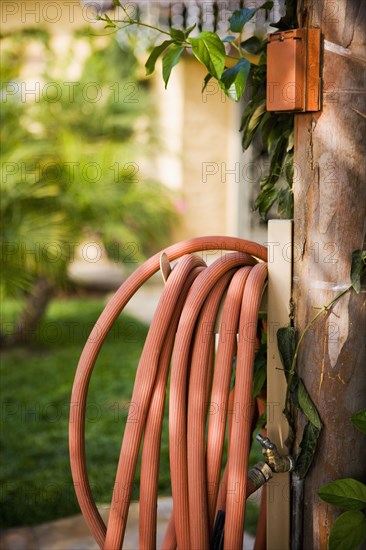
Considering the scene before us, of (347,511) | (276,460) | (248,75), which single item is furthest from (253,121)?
(347,511)

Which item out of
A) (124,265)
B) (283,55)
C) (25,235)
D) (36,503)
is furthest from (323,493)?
(124,265)

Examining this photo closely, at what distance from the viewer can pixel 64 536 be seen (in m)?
2.29

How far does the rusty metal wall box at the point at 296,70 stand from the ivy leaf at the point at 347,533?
0.84m

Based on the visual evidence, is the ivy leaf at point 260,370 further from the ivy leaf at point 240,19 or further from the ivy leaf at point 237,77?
the ivy leaf at point 240,19

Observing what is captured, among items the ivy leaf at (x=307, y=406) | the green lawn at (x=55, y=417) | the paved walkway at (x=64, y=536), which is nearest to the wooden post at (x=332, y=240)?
the ivy leaf at (x=307, y=406)

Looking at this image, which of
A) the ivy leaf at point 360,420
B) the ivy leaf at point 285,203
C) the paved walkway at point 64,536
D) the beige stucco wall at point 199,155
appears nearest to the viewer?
the ivy leaf at point 360,420

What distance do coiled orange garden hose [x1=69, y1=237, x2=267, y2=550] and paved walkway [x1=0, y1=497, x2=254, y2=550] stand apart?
648 mm

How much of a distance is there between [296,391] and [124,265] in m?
5.15

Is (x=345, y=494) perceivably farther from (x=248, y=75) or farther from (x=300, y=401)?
(x=248, y=75)

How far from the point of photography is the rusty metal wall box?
1480 millimetres

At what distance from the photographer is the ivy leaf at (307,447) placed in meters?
1.56

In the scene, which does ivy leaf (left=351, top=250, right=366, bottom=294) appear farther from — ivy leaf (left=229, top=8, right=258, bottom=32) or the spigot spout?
ivy leaf (left=229, top=8, right=258, bottom=32)

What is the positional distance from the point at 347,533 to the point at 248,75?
3.34ft

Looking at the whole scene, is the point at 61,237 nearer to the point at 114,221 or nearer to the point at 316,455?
the point at 114,221
